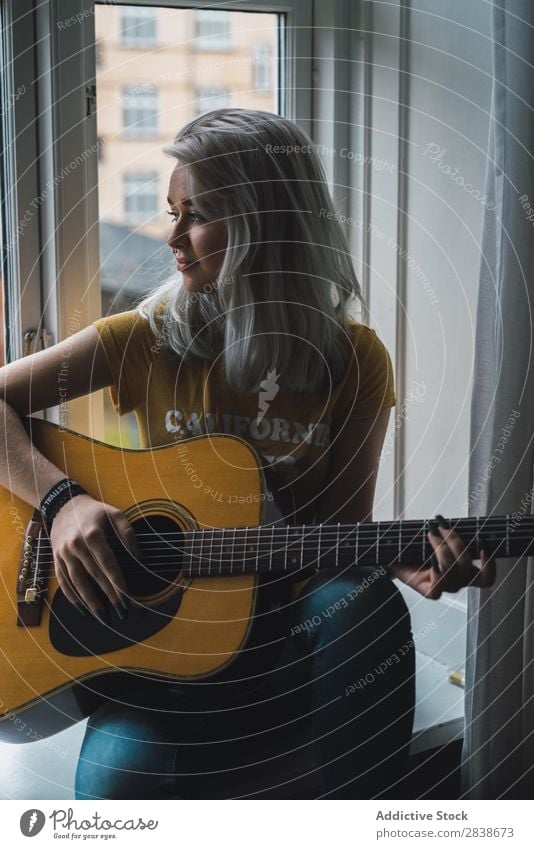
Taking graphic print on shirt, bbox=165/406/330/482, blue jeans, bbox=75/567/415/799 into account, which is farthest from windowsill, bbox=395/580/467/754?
graphic print on shirt, bbox=165/406/330/482

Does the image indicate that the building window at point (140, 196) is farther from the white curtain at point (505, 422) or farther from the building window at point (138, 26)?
the white curtain at point (505, 422)

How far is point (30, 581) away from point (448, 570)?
1.28 feet

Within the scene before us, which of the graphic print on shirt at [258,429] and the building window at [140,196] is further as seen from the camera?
the building window at [140,196]

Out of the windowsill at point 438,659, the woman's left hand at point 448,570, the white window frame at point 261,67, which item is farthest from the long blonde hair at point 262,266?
the windowsill at point 438,659

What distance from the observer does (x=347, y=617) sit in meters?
0.83

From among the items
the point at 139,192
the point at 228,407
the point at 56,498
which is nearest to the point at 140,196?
the point at 139,192

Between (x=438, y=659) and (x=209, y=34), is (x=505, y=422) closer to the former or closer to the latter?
(x=438, y=659)

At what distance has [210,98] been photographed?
1137 mm

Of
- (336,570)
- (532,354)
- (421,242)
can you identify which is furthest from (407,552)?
(421,242)

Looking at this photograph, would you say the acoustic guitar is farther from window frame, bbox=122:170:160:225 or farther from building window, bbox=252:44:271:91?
building window, bbox=252:44:271:91

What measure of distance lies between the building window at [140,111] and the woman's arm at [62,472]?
1.10ft

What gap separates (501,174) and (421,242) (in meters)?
0.32

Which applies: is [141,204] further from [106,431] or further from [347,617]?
[347,617]

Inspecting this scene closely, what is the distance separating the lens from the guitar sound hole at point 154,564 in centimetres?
81
